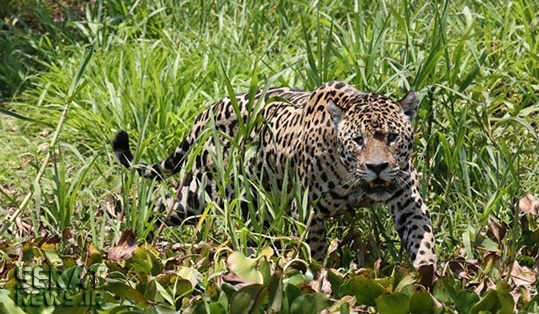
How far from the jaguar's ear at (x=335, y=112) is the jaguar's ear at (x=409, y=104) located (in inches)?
11.2

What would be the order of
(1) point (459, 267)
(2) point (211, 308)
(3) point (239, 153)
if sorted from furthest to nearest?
(3) point (239, 153)
(1) point (459, 267)
(2) point (211, 308)

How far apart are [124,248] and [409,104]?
1.55 m

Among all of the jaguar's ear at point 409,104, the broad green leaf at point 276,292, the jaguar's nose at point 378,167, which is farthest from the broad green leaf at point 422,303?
the jaguar's ear at point 409,104

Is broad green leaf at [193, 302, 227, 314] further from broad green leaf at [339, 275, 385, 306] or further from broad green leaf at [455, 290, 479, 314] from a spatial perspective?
broad green leaf at [455, 290, 479, 314]

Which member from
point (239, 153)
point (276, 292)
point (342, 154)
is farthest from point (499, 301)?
point (239, 153)

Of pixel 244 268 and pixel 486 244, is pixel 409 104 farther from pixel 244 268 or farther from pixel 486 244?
pixel 244 268

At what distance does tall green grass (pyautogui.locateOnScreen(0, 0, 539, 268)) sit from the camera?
604cm

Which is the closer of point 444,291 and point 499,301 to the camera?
point 499,301

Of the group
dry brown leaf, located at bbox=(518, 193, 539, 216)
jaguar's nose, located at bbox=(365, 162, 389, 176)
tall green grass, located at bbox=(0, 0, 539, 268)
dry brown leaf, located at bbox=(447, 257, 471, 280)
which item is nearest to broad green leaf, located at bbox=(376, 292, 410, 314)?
dry brown leaf, located at bbox=(447, 257, 471, 280)

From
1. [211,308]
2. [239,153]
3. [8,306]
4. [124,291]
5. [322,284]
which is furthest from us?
[239,153]

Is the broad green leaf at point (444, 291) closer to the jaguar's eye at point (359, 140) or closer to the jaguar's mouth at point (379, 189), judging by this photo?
the jaguar's mouth at point (379, 189)

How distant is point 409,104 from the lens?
5.80 metres

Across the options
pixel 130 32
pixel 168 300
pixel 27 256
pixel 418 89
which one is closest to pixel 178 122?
pixel 130 32

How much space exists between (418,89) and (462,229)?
28.4 inches
